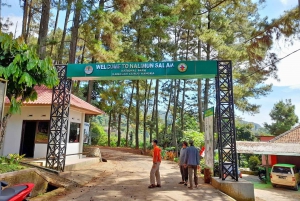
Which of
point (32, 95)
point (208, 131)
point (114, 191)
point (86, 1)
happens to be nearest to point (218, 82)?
point (208, 131)

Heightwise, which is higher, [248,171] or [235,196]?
[235,196]

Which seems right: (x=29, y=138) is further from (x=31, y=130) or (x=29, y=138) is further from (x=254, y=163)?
(x=254, y=163)

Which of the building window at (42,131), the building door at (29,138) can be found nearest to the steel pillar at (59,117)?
the building window at (42,131)

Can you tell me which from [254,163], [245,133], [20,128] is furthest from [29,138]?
[245,133]

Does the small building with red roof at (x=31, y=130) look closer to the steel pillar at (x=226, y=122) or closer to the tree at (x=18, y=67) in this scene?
the tree at (x=18, y=67)

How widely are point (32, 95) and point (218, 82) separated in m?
5.70

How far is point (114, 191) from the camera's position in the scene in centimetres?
659

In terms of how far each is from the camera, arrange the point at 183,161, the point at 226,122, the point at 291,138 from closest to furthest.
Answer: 1. the point at 183,161
2. the point at 226,122
3. the point at 291,138

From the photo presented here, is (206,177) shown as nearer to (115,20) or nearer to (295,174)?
(115,20)

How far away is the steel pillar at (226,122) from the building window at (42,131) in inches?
322

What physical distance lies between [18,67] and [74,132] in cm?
791

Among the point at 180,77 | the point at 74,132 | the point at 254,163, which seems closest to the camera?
the point at 180,77

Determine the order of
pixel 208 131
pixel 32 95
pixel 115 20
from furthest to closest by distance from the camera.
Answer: pixel 115 20 → pixel 208 131 → pixel 32 95

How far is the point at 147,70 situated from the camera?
8430 mm
